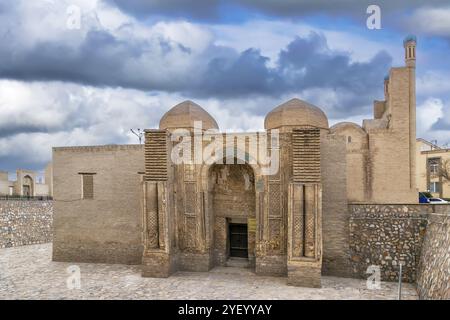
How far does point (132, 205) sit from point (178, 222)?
91.8 inches

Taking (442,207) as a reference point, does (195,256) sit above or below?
below

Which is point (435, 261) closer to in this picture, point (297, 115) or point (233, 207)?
point (233, 207)

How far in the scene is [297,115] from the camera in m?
16.5

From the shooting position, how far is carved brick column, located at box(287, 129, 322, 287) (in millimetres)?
11055

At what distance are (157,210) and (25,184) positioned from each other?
26.8 meters

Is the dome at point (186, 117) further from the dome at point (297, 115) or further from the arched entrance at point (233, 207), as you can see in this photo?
the arched entrance at point (233, 207)

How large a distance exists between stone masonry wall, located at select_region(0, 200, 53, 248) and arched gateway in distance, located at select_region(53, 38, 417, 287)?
5.85 metres

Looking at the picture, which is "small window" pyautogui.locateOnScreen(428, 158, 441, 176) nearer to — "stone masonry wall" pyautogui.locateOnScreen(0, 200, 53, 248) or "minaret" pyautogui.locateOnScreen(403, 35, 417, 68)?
"minaret" pyautogui.locateOnScreen(403, 35, 417, 68)

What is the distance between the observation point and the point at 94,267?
547 inches

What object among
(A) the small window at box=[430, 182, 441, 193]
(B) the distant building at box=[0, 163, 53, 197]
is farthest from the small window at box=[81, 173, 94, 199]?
(A) the small window at box=[430, 182, 441, 193]

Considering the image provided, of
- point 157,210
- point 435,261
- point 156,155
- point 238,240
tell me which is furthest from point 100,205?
point 435,261

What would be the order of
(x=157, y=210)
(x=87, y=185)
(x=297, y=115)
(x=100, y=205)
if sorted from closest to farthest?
(x=157, y=210), (x=100, y=205), (x=87, y=185), (x=297, y=115)
